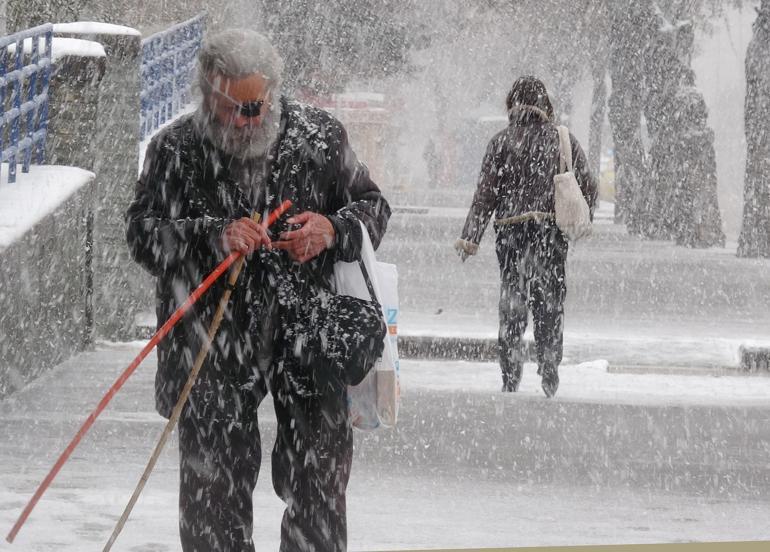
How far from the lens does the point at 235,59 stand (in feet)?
14.6

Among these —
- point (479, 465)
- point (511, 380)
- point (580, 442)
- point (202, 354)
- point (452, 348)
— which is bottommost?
point (452, 348)

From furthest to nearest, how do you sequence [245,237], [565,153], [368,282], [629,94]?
[629,94] → [565,153] → [368,282] → [245,237]

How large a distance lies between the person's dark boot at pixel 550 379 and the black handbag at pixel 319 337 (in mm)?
5647

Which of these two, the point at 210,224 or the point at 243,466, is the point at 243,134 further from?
the point at 243,466

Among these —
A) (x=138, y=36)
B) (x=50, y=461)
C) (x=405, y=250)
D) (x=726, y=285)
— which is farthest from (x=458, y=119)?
(x=50, y=461)

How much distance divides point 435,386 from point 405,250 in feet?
50.0

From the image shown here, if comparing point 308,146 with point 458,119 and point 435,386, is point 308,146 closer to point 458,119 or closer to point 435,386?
point 435,386

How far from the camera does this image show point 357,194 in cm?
481

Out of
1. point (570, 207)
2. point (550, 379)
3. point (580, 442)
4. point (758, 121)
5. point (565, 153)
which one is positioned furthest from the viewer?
point (758, 121)

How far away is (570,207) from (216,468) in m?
5.44

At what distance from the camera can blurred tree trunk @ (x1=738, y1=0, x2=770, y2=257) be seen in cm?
2486

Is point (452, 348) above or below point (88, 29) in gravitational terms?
below

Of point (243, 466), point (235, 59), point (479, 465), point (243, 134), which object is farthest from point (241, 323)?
point (479, 465)

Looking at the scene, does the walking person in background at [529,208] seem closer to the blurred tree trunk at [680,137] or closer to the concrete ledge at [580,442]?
the concrete ledge at [580,442]
